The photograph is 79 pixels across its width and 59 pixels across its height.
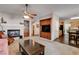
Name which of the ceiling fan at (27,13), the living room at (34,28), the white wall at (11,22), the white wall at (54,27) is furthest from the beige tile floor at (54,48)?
the ceiling fan at (27,13)

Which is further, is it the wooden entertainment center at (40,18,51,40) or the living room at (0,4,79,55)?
the wooden entertainment center at (40,18,51,40)

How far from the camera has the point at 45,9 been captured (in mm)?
1980

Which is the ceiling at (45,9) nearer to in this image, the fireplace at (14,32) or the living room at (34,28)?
the living room at (34,28)

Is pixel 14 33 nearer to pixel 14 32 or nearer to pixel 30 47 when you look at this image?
pixel 14 32

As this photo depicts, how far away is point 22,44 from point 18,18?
49 cm

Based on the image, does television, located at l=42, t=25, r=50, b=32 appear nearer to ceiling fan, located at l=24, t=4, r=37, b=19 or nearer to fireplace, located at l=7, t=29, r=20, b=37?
ceiling fan, located at l=24, t=4, r=37, b=19

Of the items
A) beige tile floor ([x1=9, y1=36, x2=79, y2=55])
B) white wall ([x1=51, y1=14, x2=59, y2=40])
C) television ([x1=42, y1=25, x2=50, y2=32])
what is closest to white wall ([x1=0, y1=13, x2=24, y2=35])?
beige tile floor ([x1=9, y1=36, x2=79, y2=55])

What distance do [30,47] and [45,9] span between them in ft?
2.51

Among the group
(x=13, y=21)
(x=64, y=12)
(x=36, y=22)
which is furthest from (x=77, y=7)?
(x=13, y=21)

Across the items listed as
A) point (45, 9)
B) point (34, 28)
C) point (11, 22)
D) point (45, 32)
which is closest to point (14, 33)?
point (11, 22)

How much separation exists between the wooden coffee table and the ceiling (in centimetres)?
52

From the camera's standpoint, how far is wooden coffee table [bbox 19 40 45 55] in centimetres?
195

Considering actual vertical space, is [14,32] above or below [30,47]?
above

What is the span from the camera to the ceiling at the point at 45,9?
192 cm
